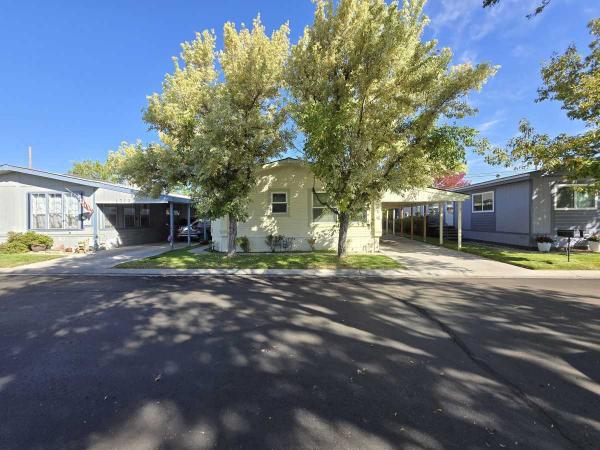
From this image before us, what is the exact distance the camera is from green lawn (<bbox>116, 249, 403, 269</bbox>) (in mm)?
10992

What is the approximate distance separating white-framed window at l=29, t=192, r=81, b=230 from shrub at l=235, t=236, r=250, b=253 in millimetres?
9145

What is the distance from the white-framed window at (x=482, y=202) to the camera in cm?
1930

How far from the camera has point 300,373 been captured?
352 centimetres

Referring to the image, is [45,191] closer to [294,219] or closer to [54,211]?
[54,211]

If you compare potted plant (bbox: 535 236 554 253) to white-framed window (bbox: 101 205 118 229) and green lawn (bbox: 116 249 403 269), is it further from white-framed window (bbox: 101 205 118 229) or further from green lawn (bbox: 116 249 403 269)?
white-framed window (bbox: 101 205 118 229)

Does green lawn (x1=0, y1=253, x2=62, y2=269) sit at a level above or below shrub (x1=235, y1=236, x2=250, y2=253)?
below

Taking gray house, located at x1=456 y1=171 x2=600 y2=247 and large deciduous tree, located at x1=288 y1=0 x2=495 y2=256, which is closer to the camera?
large deciduous tree, located at x1=288 y1=0 x2=495 y2=256

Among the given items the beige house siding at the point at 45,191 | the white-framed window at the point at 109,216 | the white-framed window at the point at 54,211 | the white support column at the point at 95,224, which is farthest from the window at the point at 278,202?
the white-framed window at the point at 54,211

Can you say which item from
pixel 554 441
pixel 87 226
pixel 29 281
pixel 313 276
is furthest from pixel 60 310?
pixel 87 226

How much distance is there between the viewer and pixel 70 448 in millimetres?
2369

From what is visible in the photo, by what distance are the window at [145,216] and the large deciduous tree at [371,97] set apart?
46.3 feet

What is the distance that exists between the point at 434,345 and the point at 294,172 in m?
11.7

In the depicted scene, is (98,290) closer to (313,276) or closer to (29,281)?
(29,281)

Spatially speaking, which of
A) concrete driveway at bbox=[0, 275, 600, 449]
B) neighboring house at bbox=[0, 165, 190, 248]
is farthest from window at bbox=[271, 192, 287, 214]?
concrete driveway at bbox=[0, 275, 600, 449]
